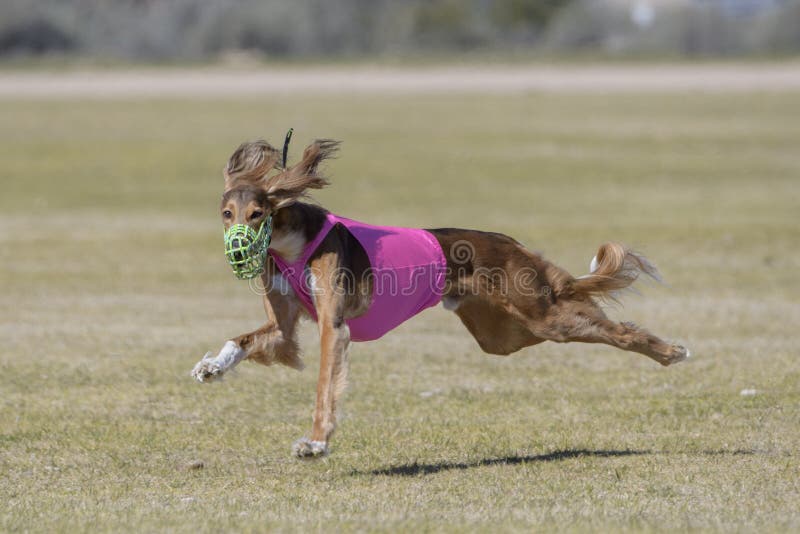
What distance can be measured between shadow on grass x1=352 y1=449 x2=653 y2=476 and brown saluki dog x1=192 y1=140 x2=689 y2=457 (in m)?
0.71

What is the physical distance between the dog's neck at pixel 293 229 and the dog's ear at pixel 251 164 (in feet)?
0.87

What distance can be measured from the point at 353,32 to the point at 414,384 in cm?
6319

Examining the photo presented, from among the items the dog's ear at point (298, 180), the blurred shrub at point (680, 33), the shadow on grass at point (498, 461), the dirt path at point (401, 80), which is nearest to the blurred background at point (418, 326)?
the shadow on grass at point (498, 461)

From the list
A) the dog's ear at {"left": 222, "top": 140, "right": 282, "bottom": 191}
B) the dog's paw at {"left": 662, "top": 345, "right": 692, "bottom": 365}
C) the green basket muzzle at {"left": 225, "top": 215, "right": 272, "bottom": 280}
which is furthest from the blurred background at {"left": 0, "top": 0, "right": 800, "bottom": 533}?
the dog's ear at {"left": 222, "top": 140, "right": 282, "bottom": 191}

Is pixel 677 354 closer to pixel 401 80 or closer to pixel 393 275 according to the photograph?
pixel 393 275

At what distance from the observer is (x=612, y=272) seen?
9.45 m

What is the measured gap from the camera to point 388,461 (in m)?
8.89

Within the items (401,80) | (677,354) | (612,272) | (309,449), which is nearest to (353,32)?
(401,80)

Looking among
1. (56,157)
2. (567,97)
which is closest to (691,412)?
(56,157)

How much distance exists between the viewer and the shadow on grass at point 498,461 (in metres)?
8.58

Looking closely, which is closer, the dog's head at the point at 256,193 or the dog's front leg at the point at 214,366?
the dog's head at the point at 256,193

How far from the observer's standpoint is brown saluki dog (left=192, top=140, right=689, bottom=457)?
27.0 feet

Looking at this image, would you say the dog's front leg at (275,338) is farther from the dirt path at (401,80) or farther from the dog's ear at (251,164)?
the dirt path at (401,80)

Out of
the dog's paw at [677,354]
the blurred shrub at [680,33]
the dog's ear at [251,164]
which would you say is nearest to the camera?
the dog's ear at [251,164]
